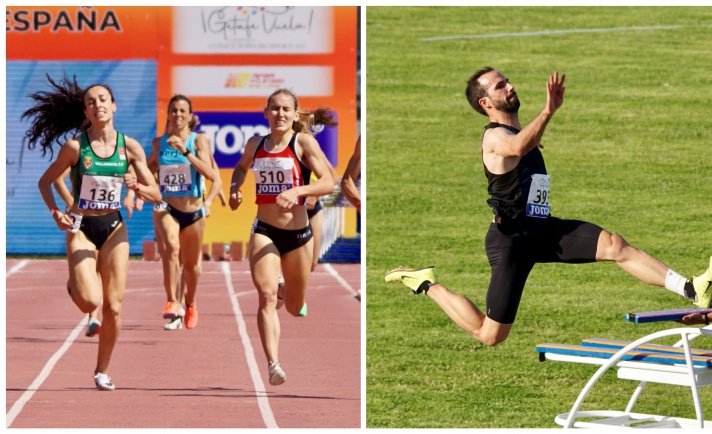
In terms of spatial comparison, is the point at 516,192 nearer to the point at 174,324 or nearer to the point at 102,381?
the point at 102,381

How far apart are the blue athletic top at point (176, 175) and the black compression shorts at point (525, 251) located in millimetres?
4246

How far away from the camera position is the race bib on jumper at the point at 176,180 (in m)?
12.1

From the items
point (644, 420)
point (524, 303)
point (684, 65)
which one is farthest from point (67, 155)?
point (684, 65)

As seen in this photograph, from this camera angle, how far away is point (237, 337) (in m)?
12.7

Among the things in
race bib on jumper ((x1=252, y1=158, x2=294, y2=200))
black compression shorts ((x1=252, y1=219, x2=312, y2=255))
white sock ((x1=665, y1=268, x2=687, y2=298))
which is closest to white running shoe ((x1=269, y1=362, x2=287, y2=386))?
black compression shorts ((x1=252, y1=219, x2=312, y2=255))

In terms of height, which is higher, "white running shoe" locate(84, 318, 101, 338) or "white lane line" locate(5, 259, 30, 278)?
"white running shoe" locate(84, 318, 101, 338)

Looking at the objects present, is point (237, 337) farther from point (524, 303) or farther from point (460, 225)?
point (460, 225)

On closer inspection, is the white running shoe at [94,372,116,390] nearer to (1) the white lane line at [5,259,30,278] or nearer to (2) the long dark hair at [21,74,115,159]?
(2) the long dark hair at [21,74,115,159]

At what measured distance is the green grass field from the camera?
37.7 feet

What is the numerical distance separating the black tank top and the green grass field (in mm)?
2572

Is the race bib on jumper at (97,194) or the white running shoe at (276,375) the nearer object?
the white running shoe at (276,375)

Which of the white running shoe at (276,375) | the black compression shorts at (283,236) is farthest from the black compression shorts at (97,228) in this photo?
the white running shoe at (276,375)

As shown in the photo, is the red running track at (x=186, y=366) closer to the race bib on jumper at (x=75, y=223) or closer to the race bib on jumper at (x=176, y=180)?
the race bib on jumper at (x=75, y=223)

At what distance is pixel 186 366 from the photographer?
439 inches
